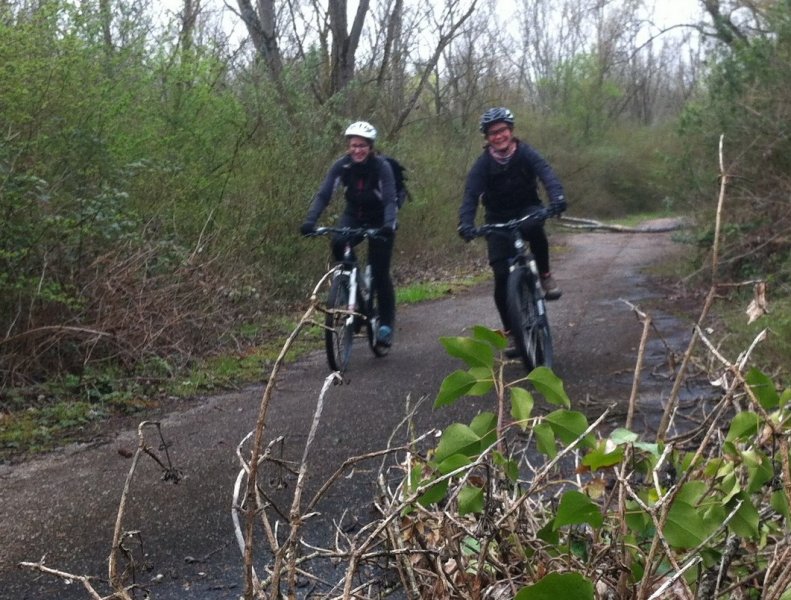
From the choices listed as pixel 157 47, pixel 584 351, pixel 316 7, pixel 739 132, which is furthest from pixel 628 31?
pixel 584 351

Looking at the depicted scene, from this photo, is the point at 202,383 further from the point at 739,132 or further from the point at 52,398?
the point at 739,132

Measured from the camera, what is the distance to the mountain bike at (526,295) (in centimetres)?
750

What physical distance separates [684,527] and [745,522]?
9.9 inches

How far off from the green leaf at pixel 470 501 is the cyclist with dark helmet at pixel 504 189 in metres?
5.13

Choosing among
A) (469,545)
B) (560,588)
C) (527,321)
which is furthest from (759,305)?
(527,321)

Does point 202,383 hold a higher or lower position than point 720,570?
lower

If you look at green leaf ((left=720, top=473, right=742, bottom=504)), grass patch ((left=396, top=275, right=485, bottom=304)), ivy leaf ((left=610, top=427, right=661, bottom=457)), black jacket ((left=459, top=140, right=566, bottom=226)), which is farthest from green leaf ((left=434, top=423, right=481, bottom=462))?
grass patch ((left=396, top=275, right=485, bottom=304))

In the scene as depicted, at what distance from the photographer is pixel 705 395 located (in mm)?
6652

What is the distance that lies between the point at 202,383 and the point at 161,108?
477 centimetres

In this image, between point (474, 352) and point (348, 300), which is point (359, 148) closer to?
point (348, 300)

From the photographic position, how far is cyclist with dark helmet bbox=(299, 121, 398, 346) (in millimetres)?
8688

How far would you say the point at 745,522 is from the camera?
2.39 m

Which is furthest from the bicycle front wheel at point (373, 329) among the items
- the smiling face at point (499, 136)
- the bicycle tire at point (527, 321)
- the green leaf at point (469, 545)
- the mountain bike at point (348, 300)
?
the green leaf at point (469, 545)

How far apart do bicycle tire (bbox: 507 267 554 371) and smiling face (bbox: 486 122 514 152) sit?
99cm
